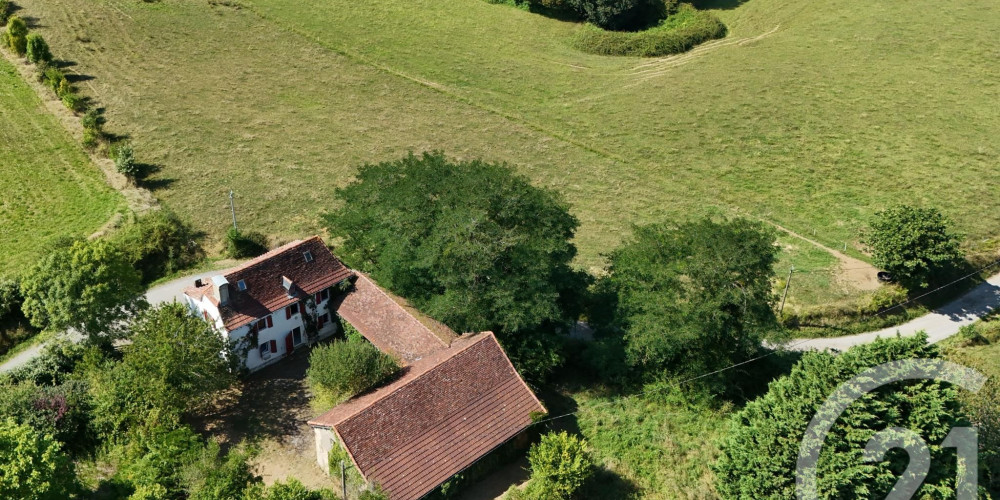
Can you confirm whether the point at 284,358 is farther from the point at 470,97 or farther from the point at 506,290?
the point at 470,97

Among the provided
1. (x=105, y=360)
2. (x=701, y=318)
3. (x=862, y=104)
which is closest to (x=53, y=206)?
(x=105, y=360)

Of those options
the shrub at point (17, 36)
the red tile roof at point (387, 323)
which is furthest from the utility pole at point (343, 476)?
the shrub at point (17, 36)

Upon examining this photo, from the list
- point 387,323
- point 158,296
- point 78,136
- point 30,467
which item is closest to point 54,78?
point 78,136

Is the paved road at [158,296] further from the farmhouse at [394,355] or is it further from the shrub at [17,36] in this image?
the shrub at [17,36]

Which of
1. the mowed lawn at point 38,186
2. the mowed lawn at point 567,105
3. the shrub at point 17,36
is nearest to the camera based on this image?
the mowed lawn at point 38,186

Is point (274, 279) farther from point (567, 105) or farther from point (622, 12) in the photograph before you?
Result: point (622, 12)
